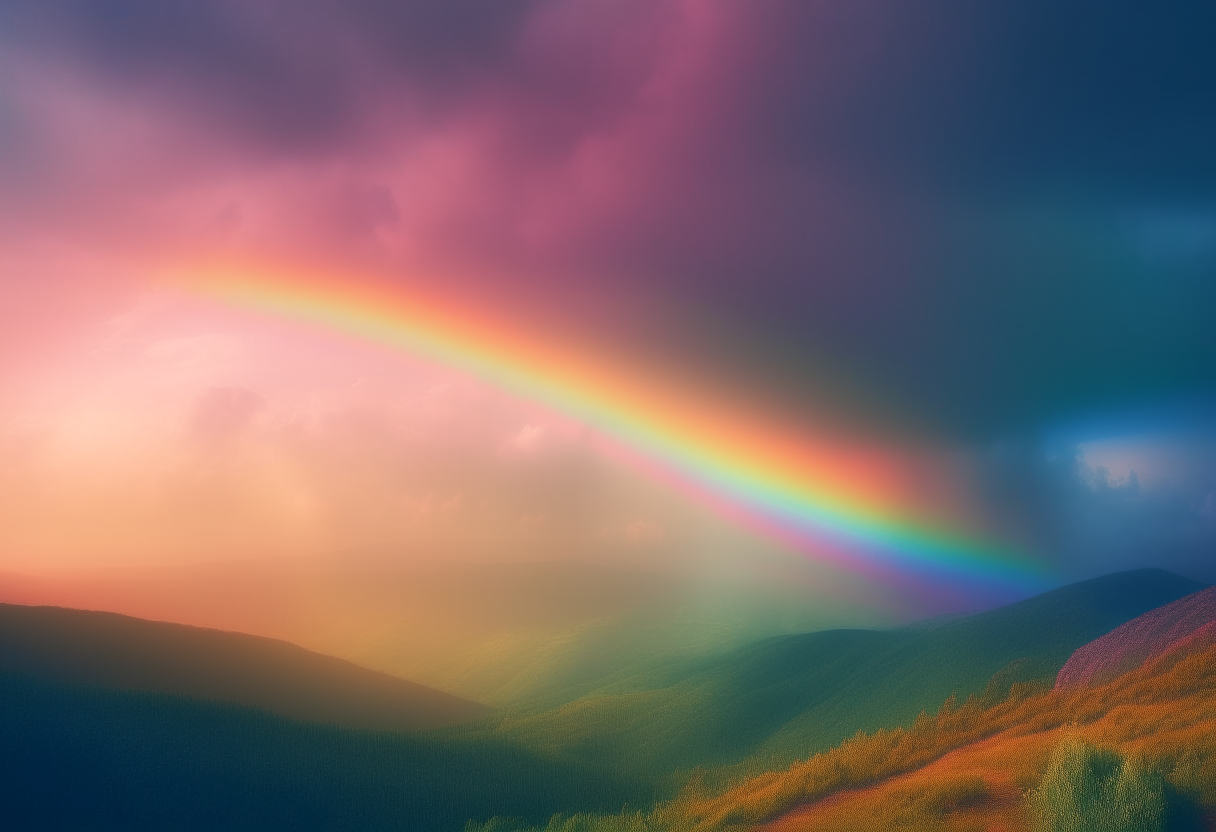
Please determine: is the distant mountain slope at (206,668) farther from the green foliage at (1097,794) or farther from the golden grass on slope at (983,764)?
the green foliage at (1097,794)

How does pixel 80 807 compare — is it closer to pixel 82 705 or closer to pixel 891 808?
pixel 82 705

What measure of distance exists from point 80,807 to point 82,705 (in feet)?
38.1

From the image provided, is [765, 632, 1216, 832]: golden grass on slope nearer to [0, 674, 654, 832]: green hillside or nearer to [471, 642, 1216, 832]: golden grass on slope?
[471, 642, 1216, 832]: golden grass on slope

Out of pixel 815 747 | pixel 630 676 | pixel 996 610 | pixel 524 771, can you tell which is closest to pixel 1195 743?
pixel 815 747

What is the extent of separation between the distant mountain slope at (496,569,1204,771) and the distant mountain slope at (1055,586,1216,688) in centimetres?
858

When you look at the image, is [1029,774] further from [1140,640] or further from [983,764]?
[1140,640]

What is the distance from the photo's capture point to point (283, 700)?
7631 centimetres

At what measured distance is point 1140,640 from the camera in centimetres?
4000

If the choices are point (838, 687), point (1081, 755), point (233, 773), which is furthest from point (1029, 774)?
point (838, 687)

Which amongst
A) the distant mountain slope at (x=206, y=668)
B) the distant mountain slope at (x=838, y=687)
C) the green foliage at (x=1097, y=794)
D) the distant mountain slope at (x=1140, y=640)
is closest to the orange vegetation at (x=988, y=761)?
the green foliage at (x=1097, y=794)

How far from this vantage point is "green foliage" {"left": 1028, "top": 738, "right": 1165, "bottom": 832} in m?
19.6

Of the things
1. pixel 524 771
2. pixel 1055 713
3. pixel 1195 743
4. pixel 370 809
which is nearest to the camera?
pixel 1195 743

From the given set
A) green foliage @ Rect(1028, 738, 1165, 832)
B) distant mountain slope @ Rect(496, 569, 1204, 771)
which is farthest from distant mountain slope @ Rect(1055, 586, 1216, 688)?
green foliage @ Rect(1028, 738, 1165, 832)

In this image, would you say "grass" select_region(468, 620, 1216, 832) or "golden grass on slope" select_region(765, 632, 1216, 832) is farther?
"golden grass on slope" select_region(765, 632, 1216, 832)
